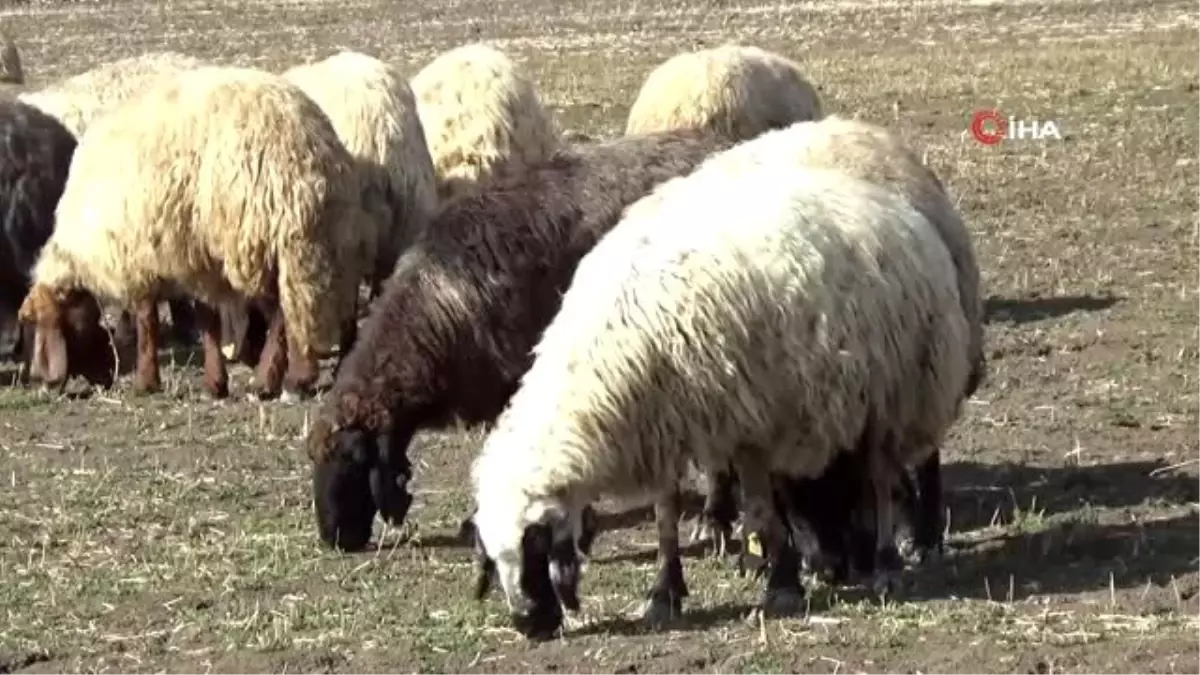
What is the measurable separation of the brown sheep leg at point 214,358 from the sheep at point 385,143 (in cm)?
101

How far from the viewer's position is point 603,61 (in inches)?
→ 1257

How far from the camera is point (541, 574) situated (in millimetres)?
7512

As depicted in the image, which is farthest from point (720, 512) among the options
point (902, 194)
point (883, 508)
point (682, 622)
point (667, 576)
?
point (902, 194)

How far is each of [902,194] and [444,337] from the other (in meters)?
2.00

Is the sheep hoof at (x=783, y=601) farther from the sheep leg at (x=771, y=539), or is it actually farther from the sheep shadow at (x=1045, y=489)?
the sheep shadow at (x=1045, y=489)

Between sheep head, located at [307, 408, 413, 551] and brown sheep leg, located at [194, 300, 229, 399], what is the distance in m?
4.11

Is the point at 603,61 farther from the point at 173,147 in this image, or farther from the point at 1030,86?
the point at 173,147

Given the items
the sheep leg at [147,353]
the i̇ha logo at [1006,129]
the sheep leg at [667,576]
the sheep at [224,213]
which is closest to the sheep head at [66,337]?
the sheep at [224,213]

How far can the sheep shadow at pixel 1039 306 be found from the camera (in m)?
14.2

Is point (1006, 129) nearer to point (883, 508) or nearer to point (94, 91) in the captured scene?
point (94, 91)

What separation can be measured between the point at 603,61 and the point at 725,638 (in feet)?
81.7

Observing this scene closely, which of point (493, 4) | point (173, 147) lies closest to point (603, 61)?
point (493, 4)

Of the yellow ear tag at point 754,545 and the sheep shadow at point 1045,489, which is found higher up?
the yellow ear tag at point 754,545

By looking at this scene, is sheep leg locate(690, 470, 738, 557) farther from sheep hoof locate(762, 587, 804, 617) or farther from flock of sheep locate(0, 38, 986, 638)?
sheep hoof locate(762, 587, 804, 617)
